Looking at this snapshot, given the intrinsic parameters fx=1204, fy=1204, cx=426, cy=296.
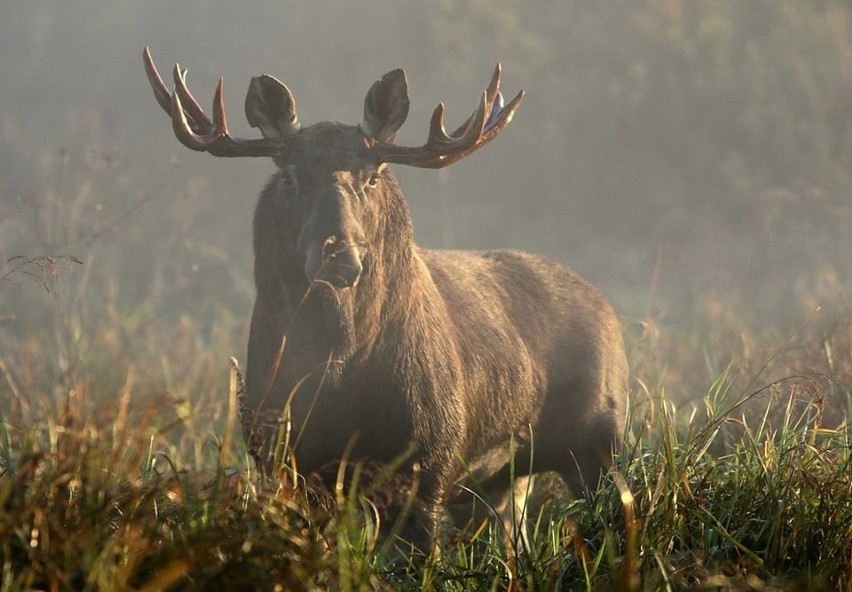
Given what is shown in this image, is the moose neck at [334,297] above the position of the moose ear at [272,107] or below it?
below

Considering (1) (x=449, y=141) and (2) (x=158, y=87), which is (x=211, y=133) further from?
(1) (x=449, y=141)

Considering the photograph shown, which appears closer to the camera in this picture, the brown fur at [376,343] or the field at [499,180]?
the brown fur at [376,343]

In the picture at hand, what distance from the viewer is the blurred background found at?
14453 millimetres

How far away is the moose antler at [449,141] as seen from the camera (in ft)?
17.7

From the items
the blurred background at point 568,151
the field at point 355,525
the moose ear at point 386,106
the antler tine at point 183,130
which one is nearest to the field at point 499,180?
the blurred background at point 568,151

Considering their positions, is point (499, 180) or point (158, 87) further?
point (499, 180)

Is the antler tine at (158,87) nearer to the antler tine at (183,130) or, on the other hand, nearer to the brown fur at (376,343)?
the antler tine at (183,130)

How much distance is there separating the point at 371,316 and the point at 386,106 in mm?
1001

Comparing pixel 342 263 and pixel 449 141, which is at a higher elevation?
pixel 449 141

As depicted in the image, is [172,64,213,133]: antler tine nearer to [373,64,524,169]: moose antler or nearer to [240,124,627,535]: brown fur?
[240,124,627,535]: brown fur

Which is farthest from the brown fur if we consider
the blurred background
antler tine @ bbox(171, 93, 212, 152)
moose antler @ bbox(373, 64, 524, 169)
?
the blurred background

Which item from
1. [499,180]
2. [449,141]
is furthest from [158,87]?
[499,180]

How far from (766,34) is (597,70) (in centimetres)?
232

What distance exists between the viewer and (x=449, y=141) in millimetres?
5566
